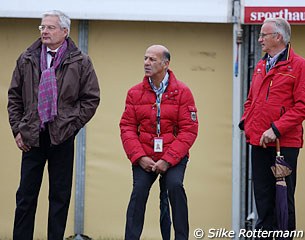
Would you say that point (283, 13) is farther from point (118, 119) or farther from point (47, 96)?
point (47, 96)

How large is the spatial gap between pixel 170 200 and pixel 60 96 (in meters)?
1.18

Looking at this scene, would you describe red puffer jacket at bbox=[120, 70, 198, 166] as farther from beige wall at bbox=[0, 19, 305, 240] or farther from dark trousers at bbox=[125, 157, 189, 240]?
beige wall at bbox=[0, 19, 305, 240]

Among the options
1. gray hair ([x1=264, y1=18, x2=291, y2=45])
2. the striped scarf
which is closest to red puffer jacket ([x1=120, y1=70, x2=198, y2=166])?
the striped scarf

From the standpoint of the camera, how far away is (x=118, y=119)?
24.7 feet

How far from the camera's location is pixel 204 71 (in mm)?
7438

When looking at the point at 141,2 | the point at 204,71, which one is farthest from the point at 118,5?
the point at 204,71

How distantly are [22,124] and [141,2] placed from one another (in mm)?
1985

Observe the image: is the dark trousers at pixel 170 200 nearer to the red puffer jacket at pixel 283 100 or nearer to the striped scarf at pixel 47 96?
the red puffer jacket at pixel 283 100

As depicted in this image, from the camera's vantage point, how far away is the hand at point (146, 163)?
5848mm

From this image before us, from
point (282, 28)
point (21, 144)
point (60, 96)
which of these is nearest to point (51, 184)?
point (21, 144)

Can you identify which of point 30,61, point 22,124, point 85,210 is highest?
point 30,61

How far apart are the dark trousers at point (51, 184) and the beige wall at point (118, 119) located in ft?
5.25

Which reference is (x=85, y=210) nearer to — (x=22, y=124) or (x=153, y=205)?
(x=153, y=205)

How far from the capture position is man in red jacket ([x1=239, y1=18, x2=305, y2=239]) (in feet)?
19.3
